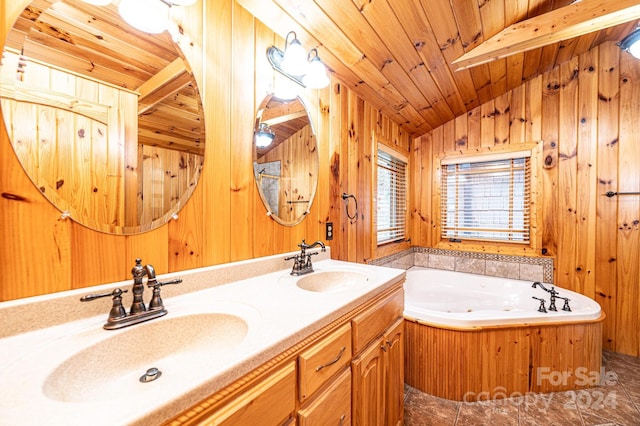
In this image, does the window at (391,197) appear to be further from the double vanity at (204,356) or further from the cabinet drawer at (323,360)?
the cabinet drawer at (323,360)

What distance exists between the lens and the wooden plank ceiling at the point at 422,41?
1362 mm

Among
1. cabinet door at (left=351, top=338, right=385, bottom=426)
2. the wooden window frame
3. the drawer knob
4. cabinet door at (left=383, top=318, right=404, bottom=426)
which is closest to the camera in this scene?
the drawer knob

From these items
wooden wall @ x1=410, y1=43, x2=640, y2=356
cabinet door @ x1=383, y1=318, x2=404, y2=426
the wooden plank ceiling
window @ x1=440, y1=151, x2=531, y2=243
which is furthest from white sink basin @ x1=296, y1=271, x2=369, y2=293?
wooden wall @ x1=410, y1=43, x2=640, y2=356

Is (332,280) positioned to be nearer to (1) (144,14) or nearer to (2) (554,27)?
(1) (144,14)

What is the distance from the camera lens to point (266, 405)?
0.62 m

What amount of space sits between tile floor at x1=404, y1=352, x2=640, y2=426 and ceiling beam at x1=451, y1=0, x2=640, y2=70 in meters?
2.47

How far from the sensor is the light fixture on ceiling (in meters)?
0.86

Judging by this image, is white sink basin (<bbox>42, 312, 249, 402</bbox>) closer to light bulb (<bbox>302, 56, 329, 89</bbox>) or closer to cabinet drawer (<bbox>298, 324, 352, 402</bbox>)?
cabinet drawer (<bbox>298, 324, 352, 402</bbox>)

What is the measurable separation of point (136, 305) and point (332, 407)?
0.71 metres

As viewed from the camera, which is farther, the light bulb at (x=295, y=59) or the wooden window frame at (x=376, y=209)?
the wooden window frame at (x=376, y=209)

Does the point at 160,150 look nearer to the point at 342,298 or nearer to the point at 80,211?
the point at 80,211

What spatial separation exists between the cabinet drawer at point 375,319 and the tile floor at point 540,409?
2.59ft

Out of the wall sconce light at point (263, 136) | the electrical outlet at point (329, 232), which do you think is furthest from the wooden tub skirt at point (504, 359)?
the wall sconce light at point (263, 136)

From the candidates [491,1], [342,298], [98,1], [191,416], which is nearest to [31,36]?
[98,1]
